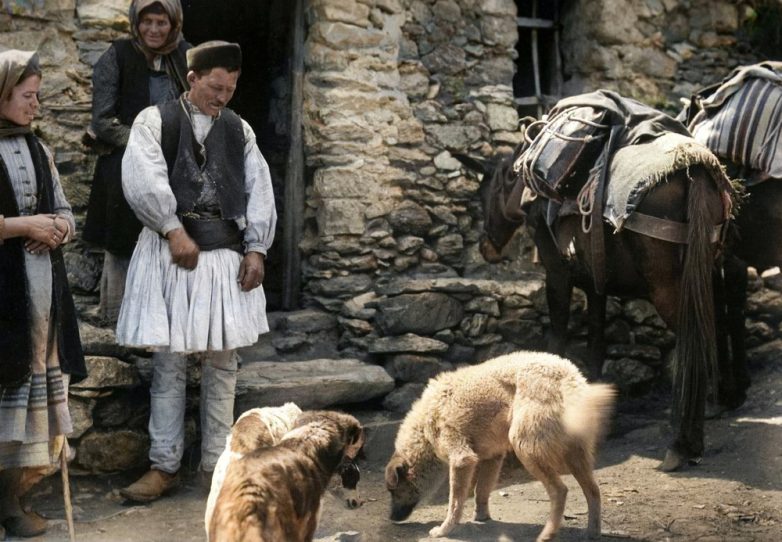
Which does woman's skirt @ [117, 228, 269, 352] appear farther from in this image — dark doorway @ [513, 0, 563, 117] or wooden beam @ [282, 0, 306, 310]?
dark doorway @ [513, 0, 563, 117]

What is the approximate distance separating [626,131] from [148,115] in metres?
2.81

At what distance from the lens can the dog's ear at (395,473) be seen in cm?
488

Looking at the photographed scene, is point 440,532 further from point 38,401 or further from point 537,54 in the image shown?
point 537,54

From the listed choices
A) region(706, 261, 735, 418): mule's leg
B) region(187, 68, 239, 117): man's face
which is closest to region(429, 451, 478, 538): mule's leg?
region(187, 68, 239, 117): man's face

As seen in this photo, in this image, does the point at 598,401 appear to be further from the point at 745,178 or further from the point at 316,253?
the point at 316,253

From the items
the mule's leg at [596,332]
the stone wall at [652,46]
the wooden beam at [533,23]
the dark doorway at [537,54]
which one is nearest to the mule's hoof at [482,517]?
the mule's leg at [596,332]

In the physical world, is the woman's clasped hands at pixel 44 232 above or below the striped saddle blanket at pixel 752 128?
below

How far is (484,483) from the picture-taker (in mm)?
5012

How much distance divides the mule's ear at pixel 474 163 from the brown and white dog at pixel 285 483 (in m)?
3.79

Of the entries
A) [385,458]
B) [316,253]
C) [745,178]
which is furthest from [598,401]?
[316,253]

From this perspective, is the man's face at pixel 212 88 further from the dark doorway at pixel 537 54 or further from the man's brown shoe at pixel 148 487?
the dark doorway at pixel 537 54

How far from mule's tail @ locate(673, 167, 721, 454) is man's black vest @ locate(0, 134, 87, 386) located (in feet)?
10.4

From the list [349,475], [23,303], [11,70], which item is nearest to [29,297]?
[23,303]

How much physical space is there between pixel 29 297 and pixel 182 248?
0.76 metres
